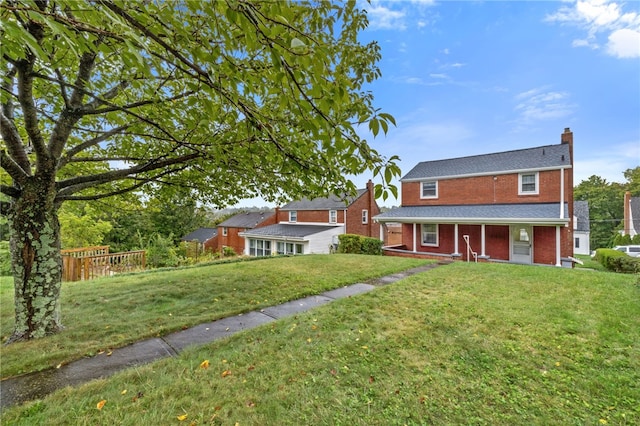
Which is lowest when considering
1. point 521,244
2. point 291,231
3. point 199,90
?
point 521,244

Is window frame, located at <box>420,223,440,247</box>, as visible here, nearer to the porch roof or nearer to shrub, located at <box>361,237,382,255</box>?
shrub, located at <box>361,237,382,255</box>

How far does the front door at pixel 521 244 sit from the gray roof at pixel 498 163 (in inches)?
129

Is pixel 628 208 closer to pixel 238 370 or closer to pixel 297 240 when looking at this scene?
pixel 297 240

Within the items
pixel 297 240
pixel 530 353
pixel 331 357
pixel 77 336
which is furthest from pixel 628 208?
pixel 77 336

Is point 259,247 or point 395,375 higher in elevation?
point 395,375

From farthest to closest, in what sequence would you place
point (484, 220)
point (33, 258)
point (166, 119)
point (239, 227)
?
point (239, 227) < point (484, 220) < point (166, 119) < point (33, 258)

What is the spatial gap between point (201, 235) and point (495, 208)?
32.6 metres

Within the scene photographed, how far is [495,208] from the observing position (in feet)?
48.7

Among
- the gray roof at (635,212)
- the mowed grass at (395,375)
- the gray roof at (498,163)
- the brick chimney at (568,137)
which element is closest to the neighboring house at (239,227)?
the gray roof at (498,163)

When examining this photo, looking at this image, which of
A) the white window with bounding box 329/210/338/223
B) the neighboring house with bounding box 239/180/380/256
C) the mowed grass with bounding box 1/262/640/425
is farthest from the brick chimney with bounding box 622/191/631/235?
the mowed grass with bounding box 1/262/640/425

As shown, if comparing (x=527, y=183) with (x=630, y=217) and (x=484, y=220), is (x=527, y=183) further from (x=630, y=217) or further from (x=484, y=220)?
(x=630, y=217)

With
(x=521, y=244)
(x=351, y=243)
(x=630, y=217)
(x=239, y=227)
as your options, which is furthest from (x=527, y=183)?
(x=630, y=217)

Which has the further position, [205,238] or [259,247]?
[205,238]

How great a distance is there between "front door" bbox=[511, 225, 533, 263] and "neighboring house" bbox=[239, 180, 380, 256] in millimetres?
10097
